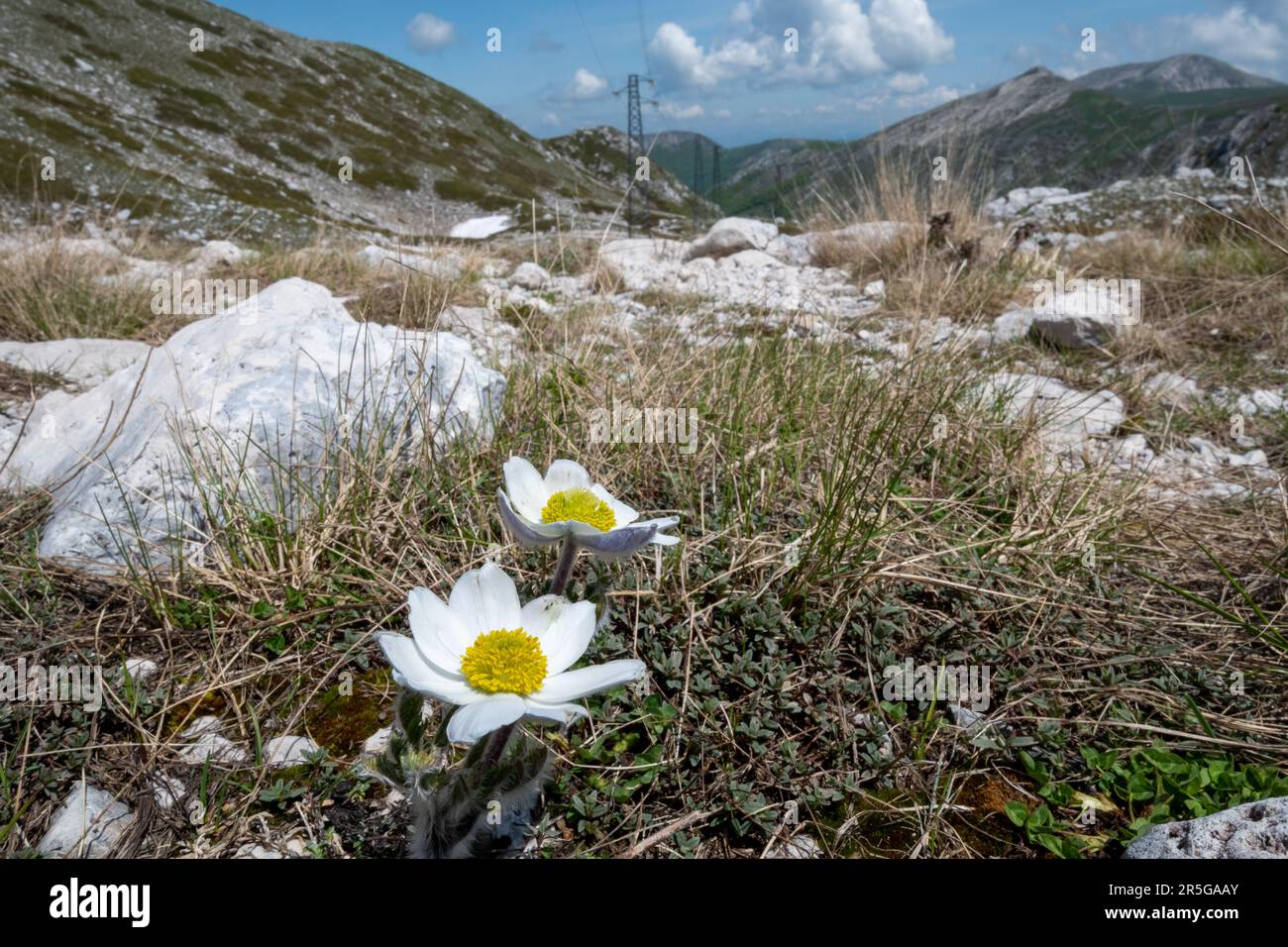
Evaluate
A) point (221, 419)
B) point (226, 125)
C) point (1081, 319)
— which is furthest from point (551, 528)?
point (226, 125)

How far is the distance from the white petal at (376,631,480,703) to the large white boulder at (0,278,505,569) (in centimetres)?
139

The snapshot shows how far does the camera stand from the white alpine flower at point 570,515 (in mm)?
1332

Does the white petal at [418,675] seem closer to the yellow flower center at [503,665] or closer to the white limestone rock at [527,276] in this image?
the yellow flower center at [503,665]

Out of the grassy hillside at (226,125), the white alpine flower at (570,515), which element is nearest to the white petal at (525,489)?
the white alpine flower at (570,515)

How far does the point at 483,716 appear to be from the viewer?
110cm

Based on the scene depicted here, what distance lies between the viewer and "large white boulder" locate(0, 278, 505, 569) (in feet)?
7.93

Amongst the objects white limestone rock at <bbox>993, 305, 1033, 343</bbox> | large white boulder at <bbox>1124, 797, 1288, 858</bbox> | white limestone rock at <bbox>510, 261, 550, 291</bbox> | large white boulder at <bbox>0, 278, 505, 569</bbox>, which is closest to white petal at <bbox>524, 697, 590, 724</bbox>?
large white boulder at <bbox>1124, 797, 1288, 858</bbox>

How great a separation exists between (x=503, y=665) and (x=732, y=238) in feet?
29.9

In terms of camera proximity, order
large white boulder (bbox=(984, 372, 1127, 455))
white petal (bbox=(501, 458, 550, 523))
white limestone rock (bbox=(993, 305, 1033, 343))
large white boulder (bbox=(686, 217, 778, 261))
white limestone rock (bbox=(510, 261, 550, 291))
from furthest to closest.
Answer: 1. large white boulder (bbox=(686, 217, 778, 261))
2. white limestone rock (bbox=(510, 261, 550, 291))
3. white limestone rock (bbox=(993, 305, 1033, 343))
4. large white boulder (bbox=(984, 372, 1127, 455))
5. white petal (bbox=(501, 458, 550, 523))

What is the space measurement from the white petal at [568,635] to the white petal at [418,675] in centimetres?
17

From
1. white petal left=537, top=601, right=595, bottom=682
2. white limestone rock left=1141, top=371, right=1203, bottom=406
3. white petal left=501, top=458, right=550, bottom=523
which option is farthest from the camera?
white limestone rock left=1141, top=371, right=1203, bottom=406

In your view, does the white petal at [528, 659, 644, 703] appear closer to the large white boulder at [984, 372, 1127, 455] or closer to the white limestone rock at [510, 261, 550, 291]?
the large white boulder at [984, 372, 1127, 455]
